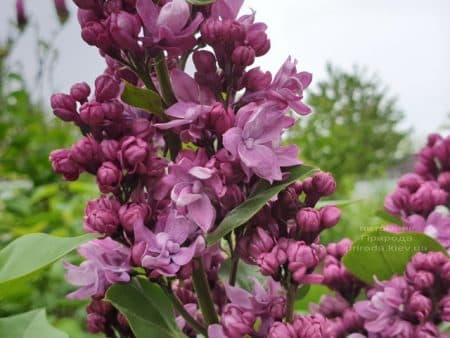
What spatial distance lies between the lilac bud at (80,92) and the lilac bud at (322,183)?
0.23 metres

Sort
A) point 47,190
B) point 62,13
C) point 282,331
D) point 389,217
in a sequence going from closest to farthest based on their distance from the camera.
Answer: point 282,331 < point 389,217 < point 62,13 < point 47,190

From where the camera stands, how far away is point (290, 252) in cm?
56

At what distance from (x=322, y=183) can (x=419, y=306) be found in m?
0.17

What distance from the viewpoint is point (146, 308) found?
589 millimetres

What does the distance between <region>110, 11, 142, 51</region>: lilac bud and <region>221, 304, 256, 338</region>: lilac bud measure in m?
0.25

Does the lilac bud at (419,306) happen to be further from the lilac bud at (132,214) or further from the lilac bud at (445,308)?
the lilac bud at (132,214)

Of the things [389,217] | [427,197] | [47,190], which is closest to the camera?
[427,197]

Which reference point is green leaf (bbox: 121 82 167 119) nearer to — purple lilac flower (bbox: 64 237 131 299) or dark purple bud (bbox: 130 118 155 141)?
dark purple bud (bbox: 130 118 155 141)

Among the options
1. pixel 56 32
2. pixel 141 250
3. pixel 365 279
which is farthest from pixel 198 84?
pixel 56 32

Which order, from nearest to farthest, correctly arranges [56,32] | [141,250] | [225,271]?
[141,250], [225,271], [56,32]

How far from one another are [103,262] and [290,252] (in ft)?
0.55

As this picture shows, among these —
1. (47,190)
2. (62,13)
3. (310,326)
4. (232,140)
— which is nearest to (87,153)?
(232,140)

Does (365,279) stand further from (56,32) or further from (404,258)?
(56,32)

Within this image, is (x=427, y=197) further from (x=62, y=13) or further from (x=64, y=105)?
(x=62, y=13)
